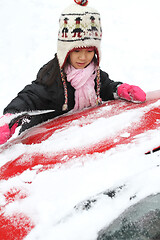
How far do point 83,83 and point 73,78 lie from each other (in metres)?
0.07

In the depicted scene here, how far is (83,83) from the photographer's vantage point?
1.64 m

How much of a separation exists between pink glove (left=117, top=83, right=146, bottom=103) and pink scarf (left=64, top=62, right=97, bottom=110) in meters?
0.16

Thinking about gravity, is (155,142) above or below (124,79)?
Result: above

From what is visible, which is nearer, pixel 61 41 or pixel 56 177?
pixel 56 177

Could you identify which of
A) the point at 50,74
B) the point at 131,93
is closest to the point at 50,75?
the point at 50,74

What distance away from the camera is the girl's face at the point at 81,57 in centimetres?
155

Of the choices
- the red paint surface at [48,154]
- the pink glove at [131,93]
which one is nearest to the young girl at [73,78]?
the pink glove at [131,93]

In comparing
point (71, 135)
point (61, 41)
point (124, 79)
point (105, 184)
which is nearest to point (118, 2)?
point (124, 79)

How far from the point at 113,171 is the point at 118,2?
5367mm

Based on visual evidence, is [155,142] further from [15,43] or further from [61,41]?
[15,43]

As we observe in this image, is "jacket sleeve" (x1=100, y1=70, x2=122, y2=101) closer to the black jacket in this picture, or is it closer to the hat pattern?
the black jacket

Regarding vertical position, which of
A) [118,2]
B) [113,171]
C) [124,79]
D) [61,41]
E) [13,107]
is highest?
[118,2]

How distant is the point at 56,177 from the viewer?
1.00 metres

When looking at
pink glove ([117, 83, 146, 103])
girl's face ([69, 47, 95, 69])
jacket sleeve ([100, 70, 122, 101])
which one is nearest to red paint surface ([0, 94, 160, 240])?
pink glove ([117, 83, 146, 103])
